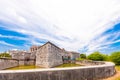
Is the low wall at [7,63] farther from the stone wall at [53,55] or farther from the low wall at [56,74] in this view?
the low wall at [56,74]

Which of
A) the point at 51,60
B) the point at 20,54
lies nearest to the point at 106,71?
the point at 51,60

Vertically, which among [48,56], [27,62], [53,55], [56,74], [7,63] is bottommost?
[27,62]

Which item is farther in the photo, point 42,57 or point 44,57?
point 42,57

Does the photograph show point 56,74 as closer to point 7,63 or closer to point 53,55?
point 53,55

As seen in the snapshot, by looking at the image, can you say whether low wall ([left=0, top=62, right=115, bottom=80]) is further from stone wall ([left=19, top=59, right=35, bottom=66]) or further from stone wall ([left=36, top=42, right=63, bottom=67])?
stone wall ([left=19, top=59, right=35, bottom=66])

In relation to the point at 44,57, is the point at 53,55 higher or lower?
higher

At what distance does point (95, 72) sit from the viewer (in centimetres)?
1076

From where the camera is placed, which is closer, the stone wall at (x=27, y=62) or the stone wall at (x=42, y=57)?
the stone wall at (x=42, y=57)

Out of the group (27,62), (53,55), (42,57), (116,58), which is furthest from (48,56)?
(116,58)

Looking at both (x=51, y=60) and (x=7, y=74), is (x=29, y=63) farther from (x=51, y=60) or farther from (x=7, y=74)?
(x=7, y=74)

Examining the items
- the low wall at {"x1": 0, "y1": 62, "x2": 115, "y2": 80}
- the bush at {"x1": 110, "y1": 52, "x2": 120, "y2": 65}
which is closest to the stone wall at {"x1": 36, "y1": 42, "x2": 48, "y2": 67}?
the low wall at {"x1": 0, "y1": 62, "x2": 115, "y2": 80}

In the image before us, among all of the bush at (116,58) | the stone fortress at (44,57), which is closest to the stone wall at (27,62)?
the stone fortress at (44,57)

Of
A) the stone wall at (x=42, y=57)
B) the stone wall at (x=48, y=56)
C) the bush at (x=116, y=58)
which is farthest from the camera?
the bush at (x=116, y=58)

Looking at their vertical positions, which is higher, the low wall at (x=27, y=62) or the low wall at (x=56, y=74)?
the low wall at (x=56, y=74)
